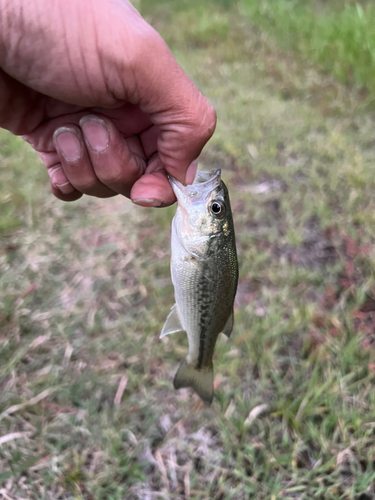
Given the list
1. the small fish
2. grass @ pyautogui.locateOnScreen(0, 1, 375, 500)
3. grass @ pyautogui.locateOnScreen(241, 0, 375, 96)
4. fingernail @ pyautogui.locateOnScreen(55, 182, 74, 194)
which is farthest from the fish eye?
grass @ pyautogui.locateOnScreen(241, 0, 375, 96)

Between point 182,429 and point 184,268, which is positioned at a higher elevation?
point 184,268

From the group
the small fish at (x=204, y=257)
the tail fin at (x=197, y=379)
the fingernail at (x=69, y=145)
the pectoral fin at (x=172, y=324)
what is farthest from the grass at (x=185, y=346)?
the fingernail at (x=69, y=145)

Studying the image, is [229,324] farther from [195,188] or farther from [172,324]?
[195,188]

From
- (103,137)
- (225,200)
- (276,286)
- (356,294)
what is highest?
(103,137)

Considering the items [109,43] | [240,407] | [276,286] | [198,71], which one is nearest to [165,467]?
[240,407]

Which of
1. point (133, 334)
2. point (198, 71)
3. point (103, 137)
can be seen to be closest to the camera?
point (103, 137)

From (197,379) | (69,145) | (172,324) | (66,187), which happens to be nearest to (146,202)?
(69,145)

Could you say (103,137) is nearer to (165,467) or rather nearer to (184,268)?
(184,268)
